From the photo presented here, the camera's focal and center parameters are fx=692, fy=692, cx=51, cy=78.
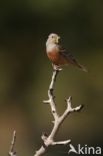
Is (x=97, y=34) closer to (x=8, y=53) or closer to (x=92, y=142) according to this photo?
(x=8, y=53)

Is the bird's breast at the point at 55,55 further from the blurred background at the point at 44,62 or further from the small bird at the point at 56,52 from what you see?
the blurred background at the point at 44,62

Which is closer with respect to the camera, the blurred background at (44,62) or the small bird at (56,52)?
the small bird at (56,52)

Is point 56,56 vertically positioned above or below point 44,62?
above

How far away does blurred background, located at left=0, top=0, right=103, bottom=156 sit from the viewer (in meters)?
4.23

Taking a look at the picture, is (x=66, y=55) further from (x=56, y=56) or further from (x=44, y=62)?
(x=44, y=62)

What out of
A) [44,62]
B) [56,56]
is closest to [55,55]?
[56,56]

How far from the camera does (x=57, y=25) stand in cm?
447

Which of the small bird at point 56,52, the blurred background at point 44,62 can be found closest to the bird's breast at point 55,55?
the small bird at point 56,52

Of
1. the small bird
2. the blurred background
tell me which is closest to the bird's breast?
the small bird

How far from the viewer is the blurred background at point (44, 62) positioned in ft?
13.9

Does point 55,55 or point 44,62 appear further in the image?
point 44,62

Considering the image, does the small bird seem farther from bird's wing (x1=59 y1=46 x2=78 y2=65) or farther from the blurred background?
the blurred background

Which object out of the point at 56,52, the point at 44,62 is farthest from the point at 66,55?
the point at 44,62

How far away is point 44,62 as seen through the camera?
4.55m
